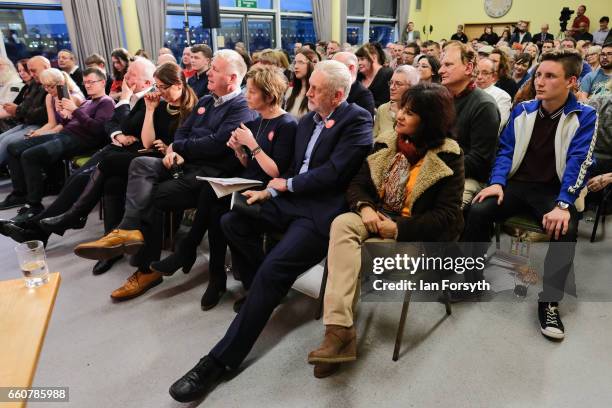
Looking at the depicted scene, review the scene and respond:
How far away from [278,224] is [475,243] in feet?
3.36

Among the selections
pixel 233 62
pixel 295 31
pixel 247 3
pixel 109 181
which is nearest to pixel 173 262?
pixel 109 181

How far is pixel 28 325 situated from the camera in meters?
1.14

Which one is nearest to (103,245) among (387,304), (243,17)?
(387,304)

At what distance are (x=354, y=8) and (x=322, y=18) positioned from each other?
145cm

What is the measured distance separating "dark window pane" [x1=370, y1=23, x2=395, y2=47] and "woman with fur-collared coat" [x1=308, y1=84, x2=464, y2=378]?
409 inches

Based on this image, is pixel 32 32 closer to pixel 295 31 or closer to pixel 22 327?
pixel 295 31

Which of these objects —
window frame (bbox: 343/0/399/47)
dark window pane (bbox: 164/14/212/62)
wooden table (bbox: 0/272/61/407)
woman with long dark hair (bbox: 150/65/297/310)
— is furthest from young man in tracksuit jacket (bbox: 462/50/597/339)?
window frame (bbox: 343/0/399/47)

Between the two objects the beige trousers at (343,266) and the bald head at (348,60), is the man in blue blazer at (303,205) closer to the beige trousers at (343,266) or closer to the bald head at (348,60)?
the beige trousers at (343,266)

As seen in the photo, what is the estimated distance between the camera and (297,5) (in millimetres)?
9367

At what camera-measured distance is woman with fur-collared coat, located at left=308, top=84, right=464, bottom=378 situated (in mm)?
1588

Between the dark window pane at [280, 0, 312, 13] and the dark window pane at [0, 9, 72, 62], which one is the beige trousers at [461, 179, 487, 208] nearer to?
the dark window pane at [0, 9, 72, 62]

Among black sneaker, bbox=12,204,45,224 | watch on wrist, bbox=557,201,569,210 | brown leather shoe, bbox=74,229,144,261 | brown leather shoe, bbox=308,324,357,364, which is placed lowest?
black sneaker, bbox=12,204,45,224

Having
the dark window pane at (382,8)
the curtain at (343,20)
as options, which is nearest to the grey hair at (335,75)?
the curtain at (343,20)

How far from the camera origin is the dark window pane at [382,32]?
11.2m
